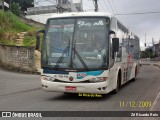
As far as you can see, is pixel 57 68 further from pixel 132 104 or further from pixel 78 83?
pixel 132 104

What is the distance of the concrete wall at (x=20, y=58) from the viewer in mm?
28500

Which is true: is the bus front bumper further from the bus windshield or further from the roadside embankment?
the roadside embankment

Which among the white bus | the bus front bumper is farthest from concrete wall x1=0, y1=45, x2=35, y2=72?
the bus front bumper

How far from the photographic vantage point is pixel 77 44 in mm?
12680

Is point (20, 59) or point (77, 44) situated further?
point (20, 59)

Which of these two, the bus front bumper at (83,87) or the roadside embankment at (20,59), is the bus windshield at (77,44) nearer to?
the bus front bumper at (83,87)

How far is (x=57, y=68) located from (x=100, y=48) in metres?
1.74

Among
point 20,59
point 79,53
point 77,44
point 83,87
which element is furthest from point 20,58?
point 83,87

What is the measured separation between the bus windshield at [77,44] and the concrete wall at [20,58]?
51.1ft

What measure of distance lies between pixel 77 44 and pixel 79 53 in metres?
0.38

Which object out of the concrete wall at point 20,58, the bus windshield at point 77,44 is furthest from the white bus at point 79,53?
the concrete wall at point 20,58

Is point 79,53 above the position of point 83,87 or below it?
above

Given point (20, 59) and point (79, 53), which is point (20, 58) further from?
point (79, 53)

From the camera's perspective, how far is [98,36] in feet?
41.9
